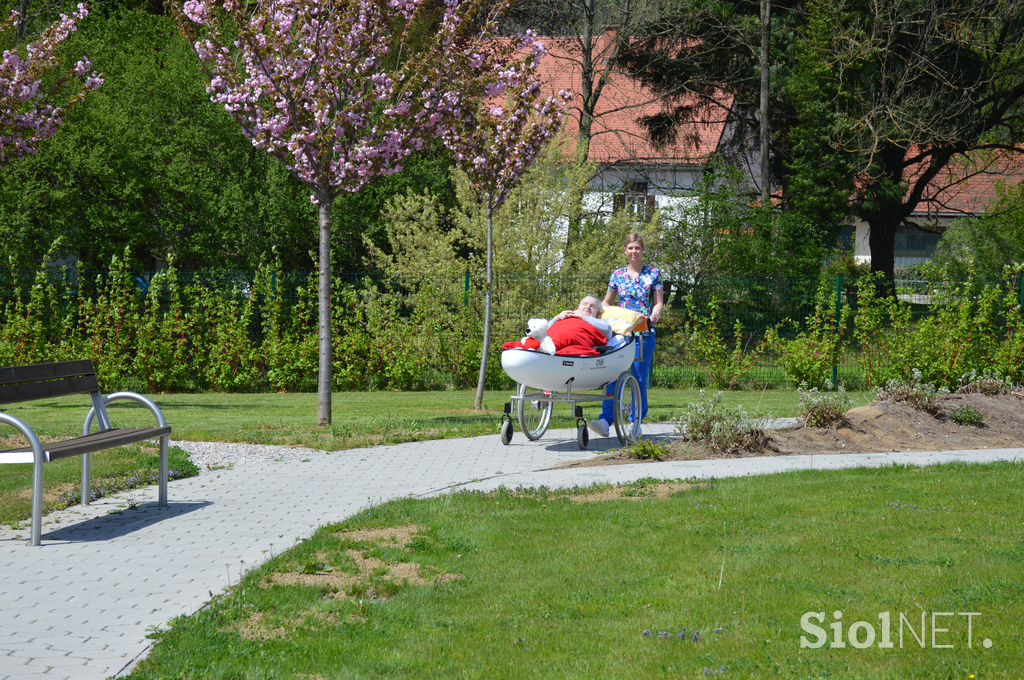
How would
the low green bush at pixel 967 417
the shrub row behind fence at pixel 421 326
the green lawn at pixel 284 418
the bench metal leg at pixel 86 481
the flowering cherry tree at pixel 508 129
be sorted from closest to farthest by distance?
the bench metal leg at pixel 86 481
the green lawn at pixel 284 418
the low green bush at pixel 967 417
the flowering cherry tree at pixel 508 129
the shrub row behind fence at pixel 421 326

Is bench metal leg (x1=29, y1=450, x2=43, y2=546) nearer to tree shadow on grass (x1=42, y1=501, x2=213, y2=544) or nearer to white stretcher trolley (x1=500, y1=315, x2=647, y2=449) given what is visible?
tree shadow on grass (x1=42, y1=501, x2=213, y2=544)

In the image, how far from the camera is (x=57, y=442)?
616cm

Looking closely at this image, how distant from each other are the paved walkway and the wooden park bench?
0.27 m

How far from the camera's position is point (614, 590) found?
473cm

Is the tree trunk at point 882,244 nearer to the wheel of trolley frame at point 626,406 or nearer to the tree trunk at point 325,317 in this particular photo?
the wheel of trolley frame at point 626,406

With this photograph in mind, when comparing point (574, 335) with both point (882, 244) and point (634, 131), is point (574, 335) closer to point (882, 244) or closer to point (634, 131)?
point (882, 244)

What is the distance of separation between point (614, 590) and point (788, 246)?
19.7 meters

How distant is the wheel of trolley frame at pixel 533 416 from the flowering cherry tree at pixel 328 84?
95.6 inches

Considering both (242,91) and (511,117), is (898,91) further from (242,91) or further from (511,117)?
(242,91)

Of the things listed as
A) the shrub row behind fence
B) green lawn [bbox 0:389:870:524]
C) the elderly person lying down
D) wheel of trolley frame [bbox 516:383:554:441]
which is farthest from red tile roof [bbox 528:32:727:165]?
the elderly person lying down

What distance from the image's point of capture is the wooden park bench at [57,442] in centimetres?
575

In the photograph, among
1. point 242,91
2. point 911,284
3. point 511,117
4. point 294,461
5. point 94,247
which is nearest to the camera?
point 294,461

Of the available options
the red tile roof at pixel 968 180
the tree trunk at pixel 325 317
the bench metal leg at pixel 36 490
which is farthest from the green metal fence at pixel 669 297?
the red tile roof at pixel 968 180

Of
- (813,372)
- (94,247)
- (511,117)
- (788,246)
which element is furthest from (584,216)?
(94,247)
